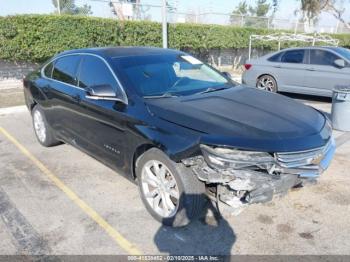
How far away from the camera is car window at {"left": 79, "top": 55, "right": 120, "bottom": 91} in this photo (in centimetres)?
388

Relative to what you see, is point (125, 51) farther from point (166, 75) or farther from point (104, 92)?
point (104, 92)

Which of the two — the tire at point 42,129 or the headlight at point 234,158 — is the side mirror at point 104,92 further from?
the tire at point 42,129

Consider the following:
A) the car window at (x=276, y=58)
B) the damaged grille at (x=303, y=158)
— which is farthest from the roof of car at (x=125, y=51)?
the car window at (x=276, y=58)

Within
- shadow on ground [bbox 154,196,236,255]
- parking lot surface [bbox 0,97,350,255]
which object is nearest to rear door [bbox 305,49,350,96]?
parking lot surface [bbox 0,97,350,255]

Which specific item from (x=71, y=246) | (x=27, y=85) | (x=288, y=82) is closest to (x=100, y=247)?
(x=71, y=246)

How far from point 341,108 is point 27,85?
5736mm

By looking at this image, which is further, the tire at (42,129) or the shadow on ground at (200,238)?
the tire at (42,129)

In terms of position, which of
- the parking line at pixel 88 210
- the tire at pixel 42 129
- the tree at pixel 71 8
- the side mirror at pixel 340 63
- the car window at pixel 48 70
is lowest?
the parking line at pixel 88 210

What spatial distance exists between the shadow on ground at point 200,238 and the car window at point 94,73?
5.31ft

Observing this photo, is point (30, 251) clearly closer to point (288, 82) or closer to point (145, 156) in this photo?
point (145, 156)

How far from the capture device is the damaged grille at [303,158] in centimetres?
292

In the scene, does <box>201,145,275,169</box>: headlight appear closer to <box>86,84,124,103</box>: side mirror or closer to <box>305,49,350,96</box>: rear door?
<box>86,84,124,103</box>: side mirror

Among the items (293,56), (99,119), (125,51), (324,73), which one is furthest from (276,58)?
(99,119)

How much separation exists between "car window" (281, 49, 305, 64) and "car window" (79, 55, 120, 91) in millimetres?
6671
